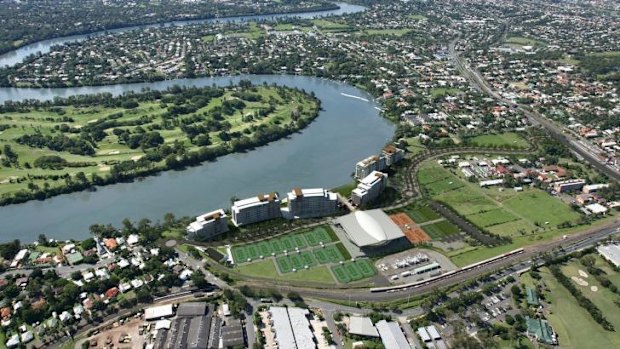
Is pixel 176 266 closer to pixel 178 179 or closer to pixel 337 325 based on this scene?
pixel 337 325

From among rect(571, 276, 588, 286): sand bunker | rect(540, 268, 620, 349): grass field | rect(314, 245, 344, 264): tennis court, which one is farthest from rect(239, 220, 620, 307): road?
rect(540, 268, 620, 349): grass field

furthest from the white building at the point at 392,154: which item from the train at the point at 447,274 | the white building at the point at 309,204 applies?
the train at the point at 447,274

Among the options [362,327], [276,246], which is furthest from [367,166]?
[362,327]

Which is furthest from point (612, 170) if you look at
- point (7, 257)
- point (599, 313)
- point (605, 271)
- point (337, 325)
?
point (7, 257)

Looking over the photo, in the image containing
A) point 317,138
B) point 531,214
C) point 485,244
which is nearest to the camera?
point 485,244

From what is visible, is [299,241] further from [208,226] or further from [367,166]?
[367,166]
